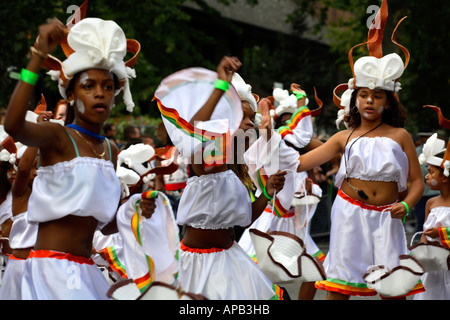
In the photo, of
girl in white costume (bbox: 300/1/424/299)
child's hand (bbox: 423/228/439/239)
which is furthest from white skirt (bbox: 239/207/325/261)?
girl in white costume (bbox: 300/1/424/299)

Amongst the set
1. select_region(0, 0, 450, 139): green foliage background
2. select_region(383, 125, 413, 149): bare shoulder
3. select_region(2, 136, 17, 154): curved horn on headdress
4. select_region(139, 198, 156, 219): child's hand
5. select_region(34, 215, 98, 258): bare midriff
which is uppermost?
select_region(0, 0, 450, 139): green foliage background

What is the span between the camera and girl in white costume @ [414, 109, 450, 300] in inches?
247

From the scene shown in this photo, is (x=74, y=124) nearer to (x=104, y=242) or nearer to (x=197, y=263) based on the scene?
(x=197, y=263)

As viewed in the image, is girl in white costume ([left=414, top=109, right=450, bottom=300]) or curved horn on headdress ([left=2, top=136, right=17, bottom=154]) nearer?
curved horn on headdress ([left=2, top=136, right=17, bottom=154])

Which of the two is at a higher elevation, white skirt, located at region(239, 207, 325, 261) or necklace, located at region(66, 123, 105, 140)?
necklace, located at region(66, 123, 105, 140)

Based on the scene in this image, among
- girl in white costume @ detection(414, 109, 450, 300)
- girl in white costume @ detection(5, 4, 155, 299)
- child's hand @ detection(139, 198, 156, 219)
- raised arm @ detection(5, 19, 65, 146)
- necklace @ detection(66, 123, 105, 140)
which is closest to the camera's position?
raised arm @ detection(5, 19, 65, 146)

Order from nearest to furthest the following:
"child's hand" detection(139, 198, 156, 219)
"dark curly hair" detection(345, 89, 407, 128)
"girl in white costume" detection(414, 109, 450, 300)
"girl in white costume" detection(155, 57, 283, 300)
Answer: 1. "child's hand" detection(139, 198, 156, 219)
2. "girl in white costume" detection(155, 57, 283, 300)
3. "dark curly hair" detection(345, 89, 407, 128)
4. "girl in white costume" detection(414, 109, 450, 300)

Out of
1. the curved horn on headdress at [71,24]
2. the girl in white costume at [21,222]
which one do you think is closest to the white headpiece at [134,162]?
the girl in white costume at [21,222]

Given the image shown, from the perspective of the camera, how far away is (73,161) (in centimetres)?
386

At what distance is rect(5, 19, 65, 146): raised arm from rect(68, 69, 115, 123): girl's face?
36 cm

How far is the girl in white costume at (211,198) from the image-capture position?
4.31 metres

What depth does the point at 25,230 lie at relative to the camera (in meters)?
5.78

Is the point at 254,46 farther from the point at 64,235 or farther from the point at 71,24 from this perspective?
the point at 64,235

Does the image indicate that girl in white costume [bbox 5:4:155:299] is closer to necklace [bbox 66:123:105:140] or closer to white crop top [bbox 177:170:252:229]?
necklace [bbox 66:123:105:140]
